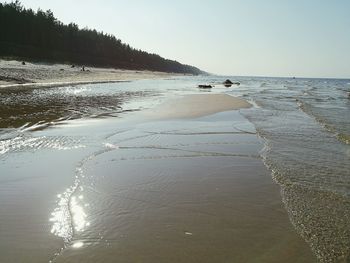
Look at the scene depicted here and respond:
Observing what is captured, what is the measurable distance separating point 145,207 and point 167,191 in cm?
87

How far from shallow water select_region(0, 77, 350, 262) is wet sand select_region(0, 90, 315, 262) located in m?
0.02

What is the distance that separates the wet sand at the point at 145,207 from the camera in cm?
420

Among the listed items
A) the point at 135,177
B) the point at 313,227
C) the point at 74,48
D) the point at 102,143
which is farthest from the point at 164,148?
the point at 74,48

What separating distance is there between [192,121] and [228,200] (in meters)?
9.47

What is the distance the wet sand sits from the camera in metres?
4.20

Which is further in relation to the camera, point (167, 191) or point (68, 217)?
point (167, 191)

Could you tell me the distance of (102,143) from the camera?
10.2 meters

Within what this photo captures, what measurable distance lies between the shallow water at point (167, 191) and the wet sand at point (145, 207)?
0.07ft

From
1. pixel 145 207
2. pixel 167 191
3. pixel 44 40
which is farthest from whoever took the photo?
pixel 44 40

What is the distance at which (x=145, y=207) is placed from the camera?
216 inches

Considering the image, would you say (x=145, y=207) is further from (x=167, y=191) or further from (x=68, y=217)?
(x=68, y=217)

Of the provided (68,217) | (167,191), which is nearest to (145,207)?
(167,191)

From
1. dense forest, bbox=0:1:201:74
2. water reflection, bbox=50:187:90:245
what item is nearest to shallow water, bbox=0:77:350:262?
water reflection, bbox=50:187:90:245

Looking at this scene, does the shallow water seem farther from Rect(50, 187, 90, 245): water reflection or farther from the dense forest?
the dense forest
